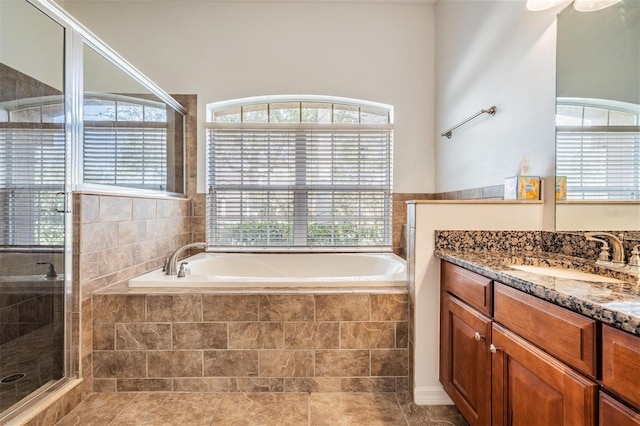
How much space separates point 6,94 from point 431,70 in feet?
9.85

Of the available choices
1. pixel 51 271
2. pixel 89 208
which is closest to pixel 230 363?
pixel 51 271

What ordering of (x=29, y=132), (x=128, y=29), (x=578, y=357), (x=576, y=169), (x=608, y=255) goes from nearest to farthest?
(x=578, y=357)
(x=608, y=255)
(x=576, y=169)
(x=29, y=132)
(x=128, y=29)

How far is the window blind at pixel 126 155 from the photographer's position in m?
1.84

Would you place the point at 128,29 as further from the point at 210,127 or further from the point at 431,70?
the point at 431,70

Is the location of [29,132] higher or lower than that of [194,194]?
higher

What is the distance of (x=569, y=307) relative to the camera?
2.71 ft

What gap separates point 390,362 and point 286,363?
1.89 ft

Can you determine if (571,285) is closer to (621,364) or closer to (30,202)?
(621,364)

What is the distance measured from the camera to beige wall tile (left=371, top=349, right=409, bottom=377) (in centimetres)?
176

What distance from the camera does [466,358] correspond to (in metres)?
1.40

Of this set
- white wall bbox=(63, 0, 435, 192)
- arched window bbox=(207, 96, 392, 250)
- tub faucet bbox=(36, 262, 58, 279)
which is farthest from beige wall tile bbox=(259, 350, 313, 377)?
white wall bbox=(63, 0, 435, 192)

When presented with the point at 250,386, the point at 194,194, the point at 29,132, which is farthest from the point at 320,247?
the point at 29,132

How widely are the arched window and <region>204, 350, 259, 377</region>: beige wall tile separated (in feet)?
Answer: 4.37

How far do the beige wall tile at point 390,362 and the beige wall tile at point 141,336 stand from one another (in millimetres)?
1140
